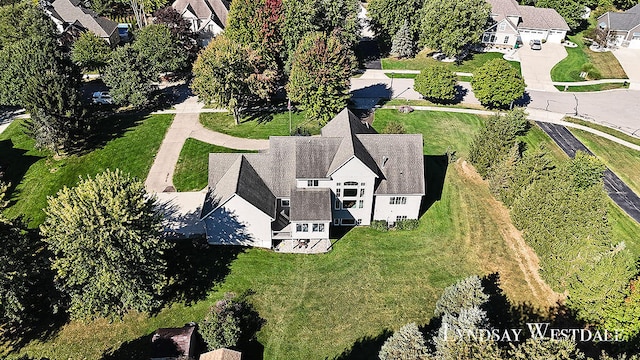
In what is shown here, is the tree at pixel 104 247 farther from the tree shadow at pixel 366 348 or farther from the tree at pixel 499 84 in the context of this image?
the tree at pixel 499 84

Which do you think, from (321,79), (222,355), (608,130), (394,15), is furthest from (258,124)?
(608,130)

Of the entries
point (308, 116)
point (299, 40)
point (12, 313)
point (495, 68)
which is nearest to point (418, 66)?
point (495, 68)

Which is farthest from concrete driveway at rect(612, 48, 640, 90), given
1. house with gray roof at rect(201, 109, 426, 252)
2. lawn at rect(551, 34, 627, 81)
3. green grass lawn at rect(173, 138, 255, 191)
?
green grass lawn at rect(173, 138, 255, 191)

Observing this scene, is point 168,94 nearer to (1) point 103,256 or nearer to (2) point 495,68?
(1) point 103,256

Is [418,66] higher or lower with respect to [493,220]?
higher

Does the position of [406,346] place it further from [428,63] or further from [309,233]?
[428,63]

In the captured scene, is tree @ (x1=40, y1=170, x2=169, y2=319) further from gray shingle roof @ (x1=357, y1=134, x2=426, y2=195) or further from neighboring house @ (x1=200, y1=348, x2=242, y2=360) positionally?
gray shingle roof @ (x1=357, y1=134, x2=426, y2=195)

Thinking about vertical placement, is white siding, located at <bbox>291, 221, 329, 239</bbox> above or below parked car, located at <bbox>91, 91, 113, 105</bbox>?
below
